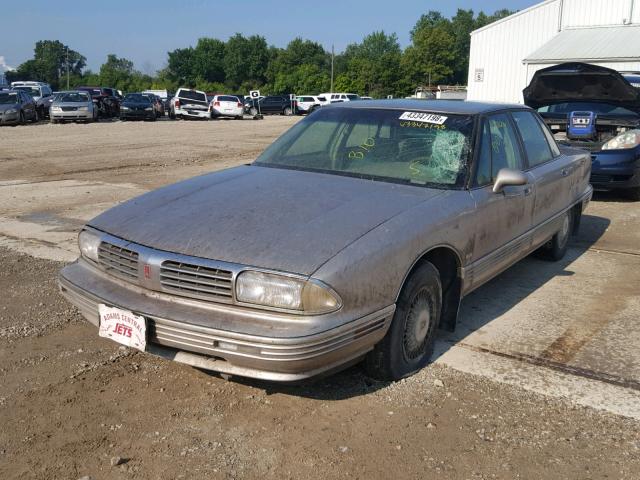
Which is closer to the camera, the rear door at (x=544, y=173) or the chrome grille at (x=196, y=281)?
the chrome grille at (x=196, y=281)

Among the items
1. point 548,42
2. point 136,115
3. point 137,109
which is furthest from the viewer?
point 136,115

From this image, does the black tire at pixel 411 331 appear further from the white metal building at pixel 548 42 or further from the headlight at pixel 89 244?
the white metal building at pixel 548 42

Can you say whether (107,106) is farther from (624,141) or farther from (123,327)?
(123,327)

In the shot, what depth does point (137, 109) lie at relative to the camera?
1184 inches

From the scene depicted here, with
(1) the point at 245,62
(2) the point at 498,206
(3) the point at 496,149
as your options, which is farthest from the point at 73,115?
(1) the point at 245,62

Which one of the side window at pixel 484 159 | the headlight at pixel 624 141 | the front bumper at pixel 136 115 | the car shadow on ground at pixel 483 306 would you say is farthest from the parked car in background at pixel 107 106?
the side window at pixel 484 159

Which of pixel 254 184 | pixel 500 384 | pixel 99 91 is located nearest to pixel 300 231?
pixel 254 184

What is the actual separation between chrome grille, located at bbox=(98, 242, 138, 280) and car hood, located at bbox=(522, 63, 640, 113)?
7.41m

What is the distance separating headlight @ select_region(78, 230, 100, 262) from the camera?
11.6ft

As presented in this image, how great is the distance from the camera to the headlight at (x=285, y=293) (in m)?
2.86

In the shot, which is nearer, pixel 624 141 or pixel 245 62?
pixel 624 141

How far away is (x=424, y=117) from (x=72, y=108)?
979 inches

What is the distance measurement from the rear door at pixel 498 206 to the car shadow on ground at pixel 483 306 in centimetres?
38

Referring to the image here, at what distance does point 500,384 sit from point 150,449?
75.3 inches
